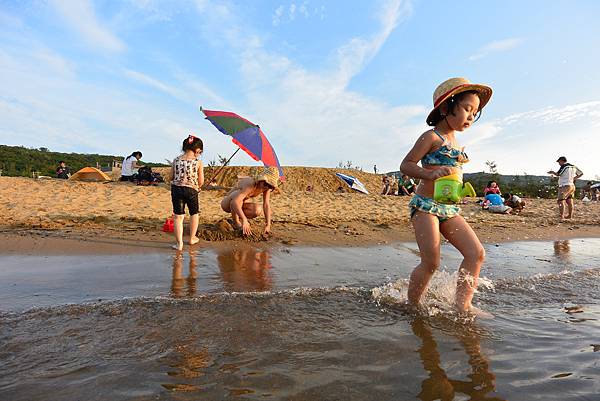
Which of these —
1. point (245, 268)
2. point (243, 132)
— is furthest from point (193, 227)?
point (243, 132)

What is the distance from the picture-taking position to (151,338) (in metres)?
2.33

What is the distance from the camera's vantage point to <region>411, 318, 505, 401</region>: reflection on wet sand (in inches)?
69.8

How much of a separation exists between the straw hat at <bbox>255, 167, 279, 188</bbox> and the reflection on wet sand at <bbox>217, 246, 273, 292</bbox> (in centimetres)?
106

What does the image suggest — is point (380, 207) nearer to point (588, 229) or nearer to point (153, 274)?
point (588, 229)

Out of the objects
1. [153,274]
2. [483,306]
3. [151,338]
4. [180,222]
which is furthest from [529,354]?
[180,222]

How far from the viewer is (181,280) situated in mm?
3922

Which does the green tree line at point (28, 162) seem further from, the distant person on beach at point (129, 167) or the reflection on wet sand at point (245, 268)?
the reflection on wet sand at point (245, 268)

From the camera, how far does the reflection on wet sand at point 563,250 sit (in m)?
6.23

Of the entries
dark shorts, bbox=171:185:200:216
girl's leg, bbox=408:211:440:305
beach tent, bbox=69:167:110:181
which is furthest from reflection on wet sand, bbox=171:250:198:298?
beach tent, bbox=69:167:110:181

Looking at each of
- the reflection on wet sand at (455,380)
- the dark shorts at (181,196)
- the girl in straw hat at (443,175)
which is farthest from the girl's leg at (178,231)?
the reflection on wet sand at (455,380)

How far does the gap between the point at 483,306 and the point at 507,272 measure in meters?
1.86

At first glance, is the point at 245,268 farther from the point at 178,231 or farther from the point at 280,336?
the point at 280,336

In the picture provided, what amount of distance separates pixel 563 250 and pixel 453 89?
5.28 metres

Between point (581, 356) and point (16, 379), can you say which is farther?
point (581, 356)
